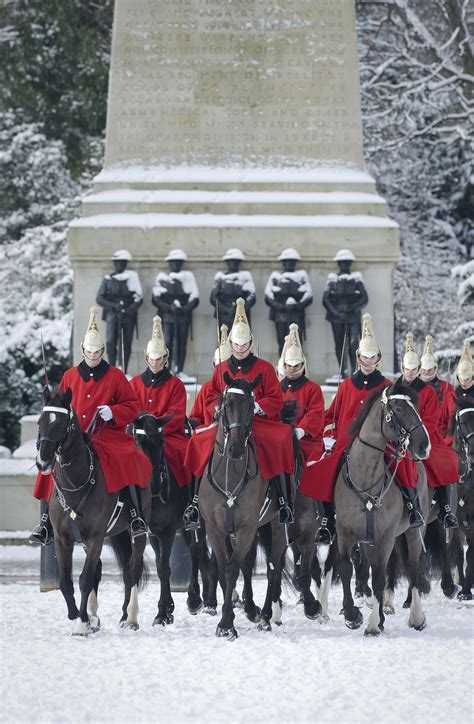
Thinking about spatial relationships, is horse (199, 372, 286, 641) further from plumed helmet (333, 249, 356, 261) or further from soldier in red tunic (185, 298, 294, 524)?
plumed helmet (333, 249, 356, 261)

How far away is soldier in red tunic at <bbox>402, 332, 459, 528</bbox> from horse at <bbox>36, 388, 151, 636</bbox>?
10.7 ft

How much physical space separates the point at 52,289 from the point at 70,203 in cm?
315

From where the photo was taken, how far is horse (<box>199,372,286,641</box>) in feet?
40.7

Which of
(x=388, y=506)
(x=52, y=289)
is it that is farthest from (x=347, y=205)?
(x=388, y=506)

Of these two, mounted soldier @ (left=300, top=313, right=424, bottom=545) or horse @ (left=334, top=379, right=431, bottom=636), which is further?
mounted soldier @ (left=300, top=313, right=424, bottom=545)

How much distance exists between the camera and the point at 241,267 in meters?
25.6

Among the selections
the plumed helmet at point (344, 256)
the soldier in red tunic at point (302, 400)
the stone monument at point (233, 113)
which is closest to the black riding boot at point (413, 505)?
the soldier in red tunic at point (302, 400)

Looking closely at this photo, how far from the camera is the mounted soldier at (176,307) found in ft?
80.5

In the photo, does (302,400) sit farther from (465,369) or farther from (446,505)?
(465,369)

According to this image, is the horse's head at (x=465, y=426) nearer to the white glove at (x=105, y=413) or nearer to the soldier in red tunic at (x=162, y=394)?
the soldier in red tunic at (x=162, y=394)

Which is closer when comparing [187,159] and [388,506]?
[388,506]

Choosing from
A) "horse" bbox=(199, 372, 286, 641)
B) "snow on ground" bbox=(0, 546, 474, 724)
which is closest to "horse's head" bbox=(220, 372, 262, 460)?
"horse" bbox=(199, 372, 286, 641)

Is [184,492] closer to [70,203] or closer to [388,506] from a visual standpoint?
[388,506]

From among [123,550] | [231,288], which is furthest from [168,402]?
[231,288]
